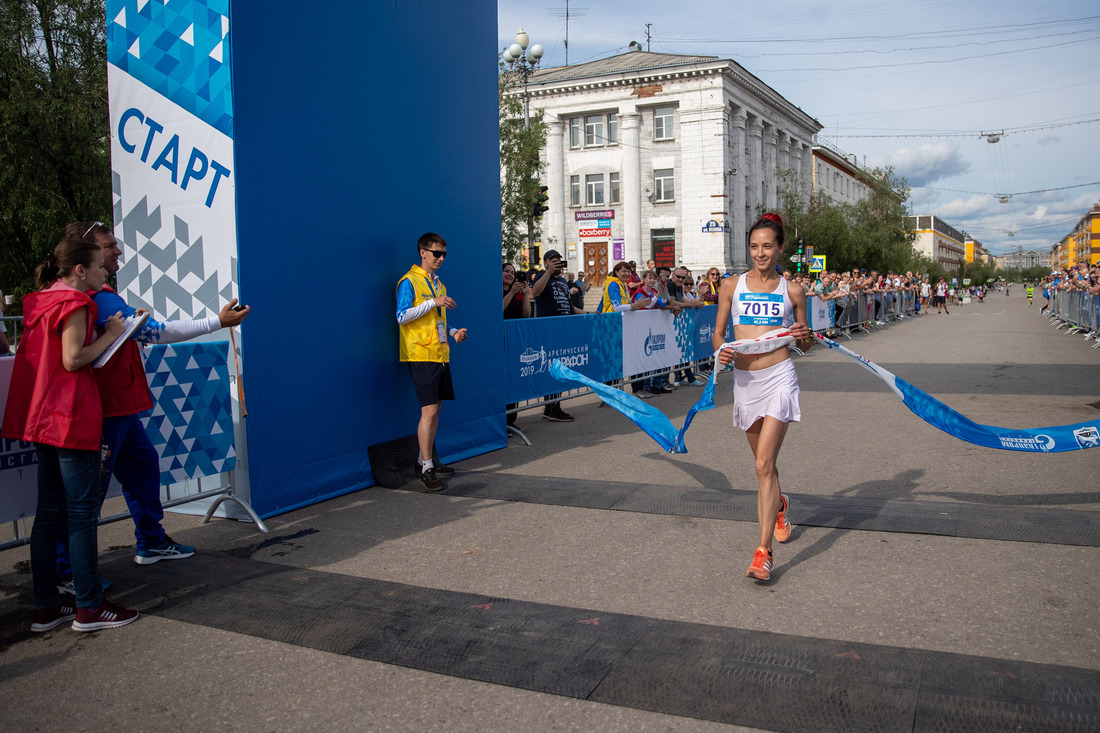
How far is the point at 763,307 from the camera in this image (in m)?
5.10

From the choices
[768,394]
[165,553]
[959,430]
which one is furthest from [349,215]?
[959,430]

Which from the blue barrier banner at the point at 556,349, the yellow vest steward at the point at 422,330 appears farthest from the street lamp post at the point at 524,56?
the yellow vest steward at the point at 422,330

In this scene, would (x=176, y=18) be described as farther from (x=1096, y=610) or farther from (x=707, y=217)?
(x=707, y=217)

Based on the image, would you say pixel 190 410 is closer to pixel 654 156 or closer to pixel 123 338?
pixel 123 338

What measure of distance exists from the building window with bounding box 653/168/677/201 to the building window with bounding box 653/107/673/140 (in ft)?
6.87

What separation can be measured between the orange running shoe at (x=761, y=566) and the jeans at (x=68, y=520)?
3.46 metres

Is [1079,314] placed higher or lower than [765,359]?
lower

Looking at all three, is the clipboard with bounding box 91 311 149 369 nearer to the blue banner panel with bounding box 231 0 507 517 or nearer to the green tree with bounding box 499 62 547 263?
the blue banner panel with bounding box 231 0 507 517

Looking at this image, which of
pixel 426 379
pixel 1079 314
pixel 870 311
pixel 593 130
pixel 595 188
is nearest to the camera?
pixel 426 379

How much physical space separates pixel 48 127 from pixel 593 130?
41539 mm

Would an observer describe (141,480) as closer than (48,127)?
Yes

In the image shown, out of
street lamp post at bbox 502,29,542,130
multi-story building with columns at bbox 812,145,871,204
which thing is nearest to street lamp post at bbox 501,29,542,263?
street lamp post at bbox 502,29,542,130

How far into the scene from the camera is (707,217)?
168 feet

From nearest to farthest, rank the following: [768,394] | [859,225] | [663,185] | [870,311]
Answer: [768,394] < [870,311] < [663,185] < [859,225]
